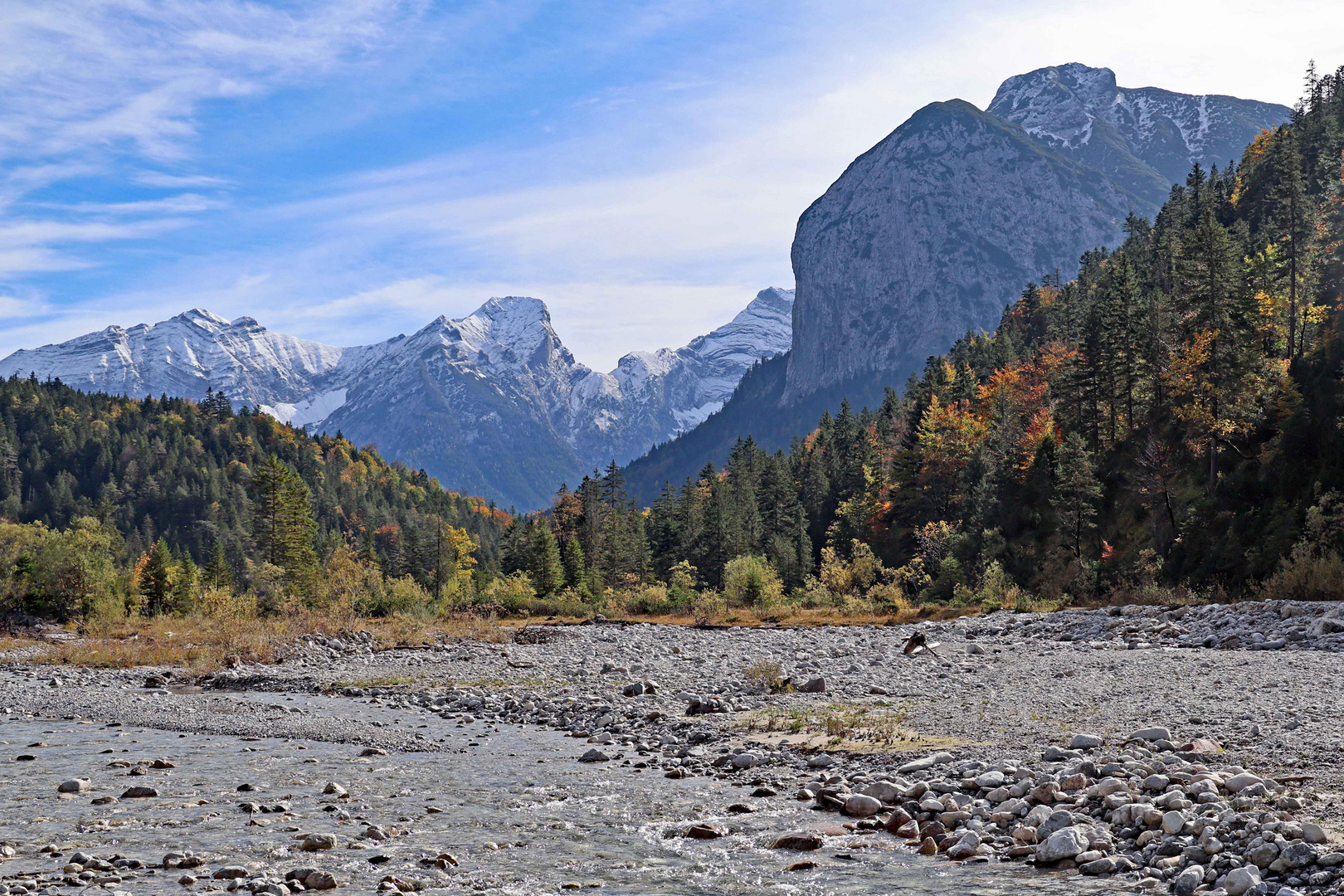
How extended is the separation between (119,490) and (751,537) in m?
161

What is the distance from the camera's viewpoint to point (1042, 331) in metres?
135

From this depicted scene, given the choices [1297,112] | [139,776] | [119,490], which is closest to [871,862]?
[139,776]

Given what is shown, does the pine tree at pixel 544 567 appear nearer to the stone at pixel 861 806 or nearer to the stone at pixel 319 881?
the stone at pixel 861 806

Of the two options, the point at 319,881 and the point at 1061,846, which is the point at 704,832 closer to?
the point at 1061,846

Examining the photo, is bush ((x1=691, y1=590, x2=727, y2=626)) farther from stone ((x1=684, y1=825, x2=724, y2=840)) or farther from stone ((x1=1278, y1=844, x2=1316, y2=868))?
stone ((x1=1278, y1=844, x2=1316, y2=868))

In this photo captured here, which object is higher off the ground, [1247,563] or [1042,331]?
[1042,331]

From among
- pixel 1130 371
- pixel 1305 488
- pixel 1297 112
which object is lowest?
pixel 1305 488

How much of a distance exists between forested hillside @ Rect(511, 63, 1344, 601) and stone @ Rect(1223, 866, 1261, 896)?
33.2 meters

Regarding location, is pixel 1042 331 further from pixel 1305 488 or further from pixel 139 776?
pixel 139 776

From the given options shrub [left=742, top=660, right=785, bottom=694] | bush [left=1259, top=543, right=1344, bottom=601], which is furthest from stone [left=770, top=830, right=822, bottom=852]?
bush [left=1259, top=543, right=1344, bottom=601]

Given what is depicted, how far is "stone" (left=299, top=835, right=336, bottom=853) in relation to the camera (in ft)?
39.9

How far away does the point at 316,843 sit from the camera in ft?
40.1

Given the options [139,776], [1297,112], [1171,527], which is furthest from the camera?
[1297,112]

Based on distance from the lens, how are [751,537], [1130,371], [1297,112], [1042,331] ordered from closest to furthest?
[1130,371], [751,537], [1297,112], [1042,331]
